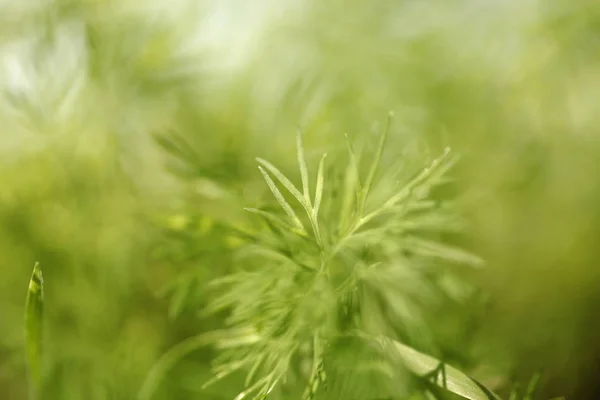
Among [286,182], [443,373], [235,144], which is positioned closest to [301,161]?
[286,182]

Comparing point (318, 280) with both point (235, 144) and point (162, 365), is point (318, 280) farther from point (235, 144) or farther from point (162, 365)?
point (235, 144)

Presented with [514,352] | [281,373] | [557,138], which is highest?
[557,138]

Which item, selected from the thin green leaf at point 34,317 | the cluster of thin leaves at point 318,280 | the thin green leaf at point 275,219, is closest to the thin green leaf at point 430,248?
the cluster of thin leaves at point 318,280

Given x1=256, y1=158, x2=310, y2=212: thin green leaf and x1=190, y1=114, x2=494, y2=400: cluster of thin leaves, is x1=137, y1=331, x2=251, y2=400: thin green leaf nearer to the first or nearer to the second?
x1=190, y1=114, x2=494, y2=400: cluster of thin leaves

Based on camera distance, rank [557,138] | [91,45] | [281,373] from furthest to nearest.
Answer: [557,138]
[91,45]
[281,373]

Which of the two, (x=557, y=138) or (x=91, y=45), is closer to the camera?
(x=91, y=45)

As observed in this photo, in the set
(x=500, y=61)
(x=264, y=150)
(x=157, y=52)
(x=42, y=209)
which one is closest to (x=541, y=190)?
(x=500, y=61)

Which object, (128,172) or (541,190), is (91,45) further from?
(541,190)

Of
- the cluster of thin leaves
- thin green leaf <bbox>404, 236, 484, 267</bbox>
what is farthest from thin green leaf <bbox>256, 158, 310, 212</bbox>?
thin green leaf <bbox>404, 236, 484, 267</bbox>
